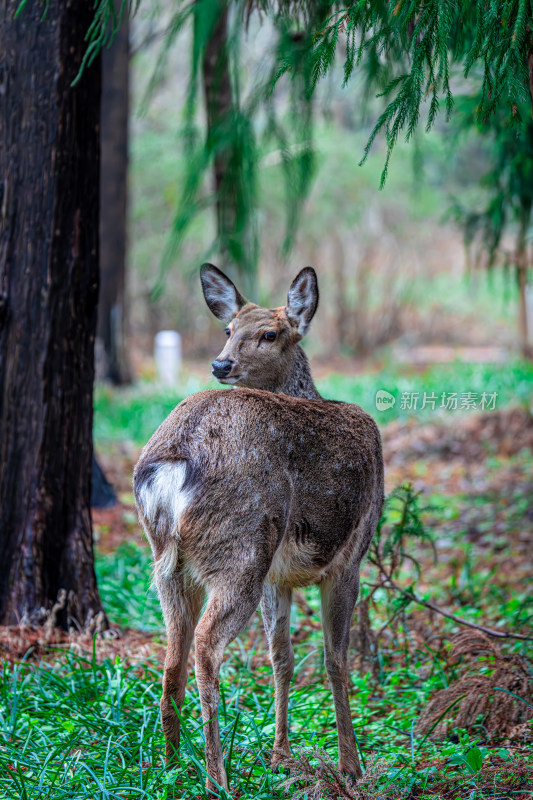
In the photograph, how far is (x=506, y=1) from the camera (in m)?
2.93

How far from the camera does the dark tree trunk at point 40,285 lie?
14.7ft

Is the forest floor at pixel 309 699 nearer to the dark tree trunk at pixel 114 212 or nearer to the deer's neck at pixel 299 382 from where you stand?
the deer's neck at pixel 299 382

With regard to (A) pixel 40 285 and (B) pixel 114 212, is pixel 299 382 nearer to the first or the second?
(A) pixel 40 285

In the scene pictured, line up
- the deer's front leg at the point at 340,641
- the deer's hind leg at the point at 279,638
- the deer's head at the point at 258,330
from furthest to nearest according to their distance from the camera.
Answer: the deer's head at the point at 258,330 < the deer's hind leg at the point at 279,638 < the deer's front leg at the point at 340,641

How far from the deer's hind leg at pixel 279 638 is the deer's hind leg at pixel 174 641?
0.50 meters

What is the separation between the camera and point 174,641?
118 inches

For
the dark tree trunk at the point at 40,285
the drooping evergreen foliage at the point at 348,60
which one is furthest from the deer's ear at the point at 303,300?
the dark tree trunk at the point at 40,285

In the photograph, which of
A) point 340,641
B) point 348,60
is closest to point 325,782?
point 340,641

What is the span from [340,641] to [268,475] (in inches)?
34.5

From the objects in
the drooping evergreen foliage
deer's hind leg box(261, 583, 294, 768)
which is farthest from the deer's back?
the drooping evergreen foliage

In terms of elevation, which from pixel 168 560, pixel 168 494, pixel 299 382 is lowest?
pixel 168 560

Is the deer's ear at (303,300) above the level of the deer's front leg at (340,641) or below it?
above

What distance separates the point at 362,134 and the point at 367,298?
602cm

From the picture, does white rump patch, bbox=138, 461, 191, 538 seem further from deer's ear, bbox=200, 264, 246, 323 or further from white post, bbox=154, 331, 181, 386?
white post, bbox=154, 331, 181, 386
